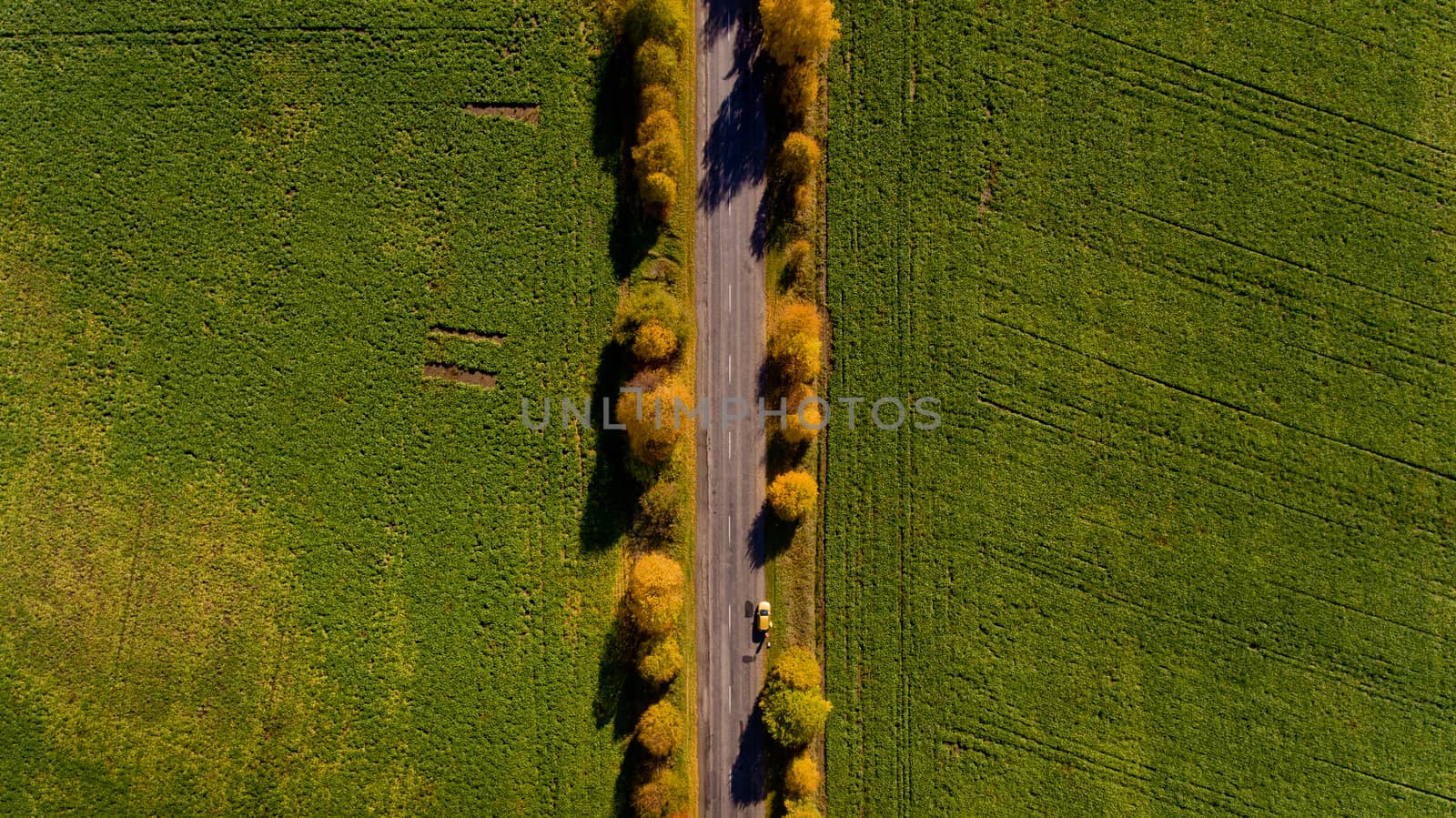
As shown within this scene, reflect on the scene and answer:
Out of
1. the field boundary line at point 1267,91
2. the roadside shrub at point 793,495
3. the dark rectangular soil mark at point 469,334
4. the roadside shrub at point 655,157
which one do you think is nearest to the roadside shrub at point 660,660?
the roadside shrub at point 793,495

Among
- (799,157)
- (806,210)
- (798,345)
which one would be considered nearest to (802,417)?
(798,345)

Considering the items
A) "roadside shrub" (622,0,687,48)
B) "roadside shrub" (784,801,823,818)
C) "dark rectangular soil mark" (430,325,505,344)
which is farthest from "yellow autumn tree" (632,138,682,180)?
"roadside shrub" (784,801,823,818)

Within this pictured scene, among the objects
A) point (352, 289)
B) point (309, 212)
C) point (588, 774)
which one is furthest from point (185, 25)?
point (588, 774)

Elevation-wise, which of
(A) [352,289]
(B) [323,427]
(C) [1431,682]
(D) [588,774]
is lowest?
(D) [588,774]

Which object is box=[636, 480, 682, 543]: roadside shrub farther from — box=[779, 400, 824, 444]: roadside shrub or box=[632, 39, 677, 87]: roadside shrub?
box=[632, 39, 677, 87]: roadside shrub

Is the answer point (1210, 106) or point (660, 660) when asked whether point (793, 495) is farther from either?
point (1210, 106)

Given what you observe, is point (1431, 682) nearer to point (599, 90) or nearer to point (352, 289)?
point (599, 90)
